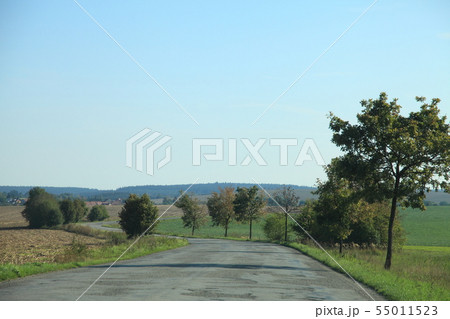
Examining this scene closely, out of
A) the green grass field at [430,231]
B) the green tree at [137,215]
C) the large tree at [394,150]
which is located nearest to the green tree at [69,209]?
the green tree at [137,215]

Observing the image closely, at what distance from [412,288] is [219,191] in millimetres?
82471

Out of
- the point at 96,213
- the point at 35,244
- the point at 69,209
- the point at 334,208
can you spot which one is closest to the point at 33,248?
the point at 35,244

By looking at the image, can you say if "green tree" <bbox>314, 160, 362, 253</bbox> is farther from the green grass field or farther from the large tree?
the green grass field

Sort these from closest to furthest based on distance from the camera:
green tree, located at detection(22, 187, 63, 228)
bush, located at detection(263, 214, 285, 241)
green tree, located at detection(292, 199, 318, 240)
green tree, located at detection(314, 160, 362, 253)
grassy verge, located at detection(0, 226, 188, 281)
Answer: grassy verge, located at detection(0, 226, 188, 281) < green tree, located at detection(314, 160, 362, 253) < green tree, located at detection(292, 199, 318, 240) < bush, located at detection(263, 214, 285, 241) < green tree, located at detection(22, 187, 63, 228)

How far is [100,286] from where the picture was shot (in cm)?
1462

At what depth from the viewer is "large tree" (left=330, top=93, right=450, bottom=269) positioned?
2608 centimetres

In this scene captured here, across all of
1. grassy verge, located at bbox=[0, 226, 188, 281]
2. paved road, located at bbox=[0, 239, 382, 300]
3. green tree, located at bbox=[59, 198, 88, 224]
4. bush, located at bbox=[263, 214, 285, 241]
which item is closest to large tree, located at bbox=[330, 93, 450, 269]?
paved road, located at bbox=[0, 239, 382, 300]

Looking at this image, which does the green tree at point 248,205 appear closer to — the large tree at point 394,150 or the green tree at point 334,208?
the green tree at point 334,208

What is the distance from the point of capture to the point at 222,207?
95000 mm

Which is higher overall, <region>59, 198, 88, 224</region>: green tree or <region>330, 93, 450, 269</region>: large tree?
<region>330, 93, 450, 269</region>: large tree

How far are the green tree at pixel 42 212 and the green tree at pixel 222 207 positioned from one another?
3293cm

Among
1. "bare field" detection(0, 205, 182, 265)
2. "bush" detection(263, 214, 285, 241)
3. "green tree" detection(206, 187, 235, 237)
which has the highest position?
"green tree" detection(206, 187, 235, 237)

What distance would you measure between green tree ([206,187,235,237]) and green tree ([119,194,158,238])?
34.7m

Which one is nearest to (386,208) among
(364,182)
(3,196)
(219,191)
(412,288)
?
(364,182)
